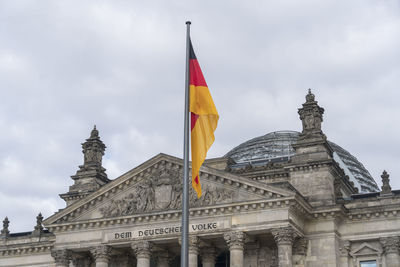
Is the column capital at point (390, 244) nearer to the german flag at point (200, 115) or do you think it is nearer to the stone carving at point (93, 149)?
the german flag at point (200, 115)

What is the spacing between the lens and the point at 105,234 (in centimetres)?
4659

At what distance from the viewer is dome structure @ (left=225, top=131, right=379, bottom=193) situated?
Result: 202 feet

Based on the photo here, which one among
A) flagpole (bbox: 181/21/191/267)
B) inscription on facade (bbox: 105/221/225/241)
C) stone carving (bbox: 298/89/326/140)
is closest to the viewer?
flagpole (bbox: 181/21/191/267)

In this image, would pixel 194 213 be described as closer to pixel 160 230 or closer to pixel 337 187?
pixel 160 230

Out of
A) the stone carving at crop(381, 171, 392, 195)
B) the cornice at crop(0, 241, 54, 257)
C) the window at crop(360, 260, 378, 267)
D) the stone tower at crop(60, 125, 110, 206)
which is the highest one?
the stone tower at crop(60, 125, 110, 206)

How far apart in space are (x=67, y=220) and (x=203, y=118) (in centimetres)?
2606

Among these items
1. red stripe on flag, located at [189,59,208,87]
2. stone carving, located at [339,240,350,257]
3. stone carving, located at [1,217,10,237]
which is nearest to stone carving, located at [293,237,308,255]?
stone carving, located at [339,240,350,257]

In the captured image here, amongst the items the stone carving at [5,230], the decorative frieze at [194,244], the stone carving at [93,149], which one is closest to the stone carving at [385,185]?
the decorative frieze at [194,244]

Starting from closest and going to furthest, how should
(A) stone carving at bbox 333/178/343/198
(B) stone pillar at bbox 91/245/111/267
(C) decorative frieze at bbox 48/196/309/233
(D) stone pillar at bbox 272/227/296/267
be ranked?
(D) stone pillar at bbox 272/227/296/267 → (C) decorative frieze at bbox 48/196/309/233 → (B) stone pillar at bbox 91/245/111/267 → (A) stone carving at bbox 333/178/343/198

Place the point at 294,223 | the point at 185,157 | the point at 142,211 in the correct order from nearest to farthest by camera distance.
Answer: the point at 185,157
the point at 294,223
the point at 142,211

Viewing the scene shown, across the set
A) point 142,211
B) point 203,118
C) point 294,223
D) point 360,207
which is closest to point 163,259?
point 142,211

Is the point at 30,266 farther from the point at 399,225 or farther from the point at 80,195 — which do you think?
the point at 399,225

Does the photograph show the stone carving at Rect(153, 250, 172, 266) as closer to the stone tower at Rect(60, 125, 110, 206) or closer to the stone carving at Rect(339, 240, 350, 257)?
the stone tower at Rect(60, 125, 110, 206)

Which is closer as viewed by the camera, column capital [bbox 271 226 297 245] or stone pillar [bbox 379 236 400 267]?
column capital [bbox 271 226 297 245]
